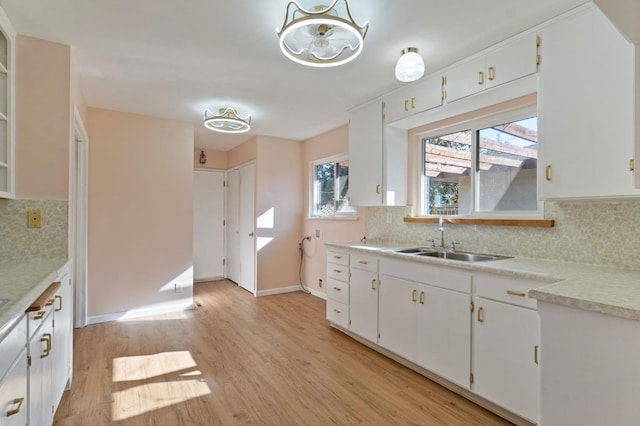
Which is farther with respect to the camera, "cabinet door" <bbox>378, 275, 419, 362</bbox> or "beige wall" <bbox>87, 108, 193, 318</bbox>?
"beige wall" <bbox>87, 108, 193, 318</bbox>

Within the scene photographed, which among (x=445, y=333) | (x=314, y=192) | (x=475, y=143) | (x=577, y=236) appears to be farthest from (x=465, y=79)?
(x=314, y=192)

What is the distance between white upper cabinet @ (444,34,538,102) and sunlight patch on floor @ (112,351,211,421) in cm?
291

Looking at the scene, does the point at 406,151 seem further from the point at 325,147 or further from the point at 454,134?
the point at 325,147

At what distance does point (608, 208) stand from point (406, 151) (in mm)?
1761

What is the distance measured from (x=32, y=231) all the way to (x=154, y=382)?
53.9 inches

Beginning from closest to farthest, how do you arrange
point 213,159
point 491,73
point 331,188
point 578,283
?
point 578,283
point 491,73
point 331,188
point 213,159

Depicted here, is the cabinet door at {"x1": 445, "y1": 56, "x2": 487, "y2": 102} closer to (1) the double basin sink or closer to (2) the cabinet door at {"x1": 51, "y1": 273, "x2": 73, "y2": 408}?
(1) the double basin sink

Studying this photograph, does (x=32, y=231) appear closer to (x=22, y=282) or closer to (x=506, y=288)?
(x=22, y=282)

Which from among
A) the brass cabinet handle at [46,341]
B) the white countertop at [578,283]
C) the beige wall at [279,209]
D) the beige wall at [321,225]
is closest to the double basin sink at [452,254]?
the white countertop at [578,283]

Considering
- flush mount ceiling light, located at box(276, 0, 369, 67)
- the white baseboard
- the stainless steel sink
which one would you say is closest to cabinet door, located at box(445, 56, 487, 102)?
flush mount ceiling light, located at box(276, 0, 369, 67)

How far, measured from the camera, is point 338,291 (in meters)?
3.44

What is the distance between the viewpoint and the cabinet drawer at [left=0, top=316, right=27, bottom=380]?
1068 mm

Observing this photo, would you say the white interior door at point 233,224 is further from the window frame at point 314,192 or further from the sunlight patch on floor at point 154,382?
the sunlight patch on floor at point 154,382

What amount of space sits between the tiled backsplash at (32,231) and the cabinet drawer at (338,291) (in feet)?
7.61
